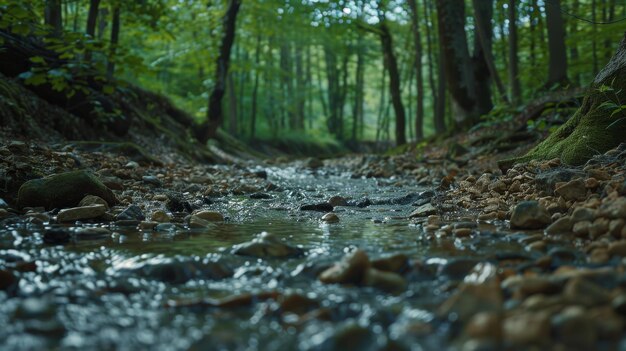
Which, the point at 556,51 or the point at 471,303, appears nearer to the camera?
the point at 471,303

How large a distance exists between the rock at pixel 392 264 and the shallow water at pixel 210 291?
6 cm

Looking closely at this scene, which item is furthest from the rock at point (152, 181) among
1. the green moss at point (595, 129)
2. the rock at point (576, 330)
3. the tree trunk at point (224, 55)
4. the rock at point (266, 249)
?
the tree trunk at point (224, 55)

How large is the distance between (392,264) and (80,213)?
104 inches

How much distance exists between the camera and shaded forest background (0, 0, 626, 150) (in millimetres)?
4793

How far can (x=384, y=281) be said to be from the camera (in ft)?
6.61

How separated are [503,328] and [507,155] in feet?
24.1

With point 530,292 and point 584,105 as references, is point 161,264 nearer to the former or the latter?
point 530,292

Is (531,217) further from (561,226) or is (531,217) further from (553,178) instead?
(553,178)

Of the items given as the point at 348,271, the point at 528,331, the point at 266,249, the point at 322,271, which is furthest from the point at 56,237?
the point at 528,331

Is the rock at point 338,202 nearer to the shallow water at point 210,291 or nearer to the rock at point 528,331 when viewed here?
the shallow water at point 210,291

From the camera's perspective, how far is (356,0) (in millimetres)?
14617

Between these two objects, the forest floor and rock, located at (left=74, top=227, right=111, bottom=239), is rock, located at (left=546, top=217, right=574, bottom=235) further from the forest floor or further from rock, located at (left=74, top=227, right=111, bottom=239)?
rock, located at (left=74, top=227, right=111, bottom=239)

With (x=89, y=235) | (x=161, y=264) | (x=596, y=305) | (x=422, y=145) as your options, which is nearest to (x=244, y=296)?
(x=161, y=264)

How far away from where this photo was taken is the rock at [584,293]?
4.99 ft
